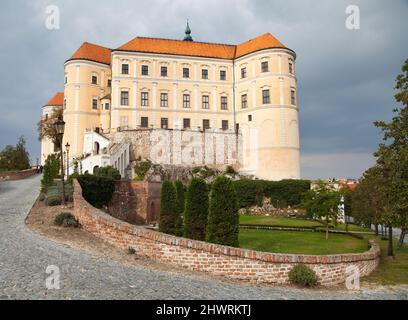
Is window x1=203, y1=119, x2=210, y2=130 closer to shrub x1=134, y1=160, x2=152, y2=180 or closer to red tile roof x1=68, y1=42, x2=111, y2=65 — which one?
shrub x1=134, y1=160, x2=152, y2=180

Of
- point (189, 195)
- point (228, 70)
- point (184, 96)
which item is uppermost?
point (228, 70)

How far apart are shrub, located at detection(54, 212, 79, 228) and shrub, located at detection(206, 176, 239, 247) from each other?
486cm

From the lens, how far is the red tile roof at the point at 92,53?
54688 mm

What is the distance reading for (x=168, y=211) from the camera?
1942cm

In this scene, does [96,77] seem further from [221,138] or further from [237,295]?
[237,295]

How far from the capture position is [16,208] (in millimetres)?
20594

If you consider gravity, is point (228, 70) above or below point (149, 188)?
above

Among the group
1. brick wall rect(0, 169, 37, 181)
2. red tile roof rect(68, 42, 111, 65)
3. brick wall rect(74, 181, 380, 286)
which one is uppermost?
red tile roof rect(68, 42, 111, 65)

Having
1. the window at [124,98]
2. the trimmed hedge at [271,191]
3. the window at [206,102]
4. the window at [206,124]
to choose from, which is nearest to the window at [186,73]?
the window at [206,102]

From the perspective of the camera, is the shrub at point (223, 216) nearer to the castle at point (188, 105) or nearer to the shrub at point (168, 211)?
the shrub at point (168, 211)

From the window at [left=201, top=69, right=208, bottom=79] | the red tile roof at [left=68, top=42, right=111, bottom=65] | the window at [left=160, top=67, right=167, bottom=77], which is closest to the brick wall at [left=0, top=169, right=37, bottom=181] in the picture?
the red tile roof at [left=68, top=42, right=111, bottom=65]

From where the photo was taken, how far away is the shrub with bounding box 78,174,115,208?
86.8 feet
